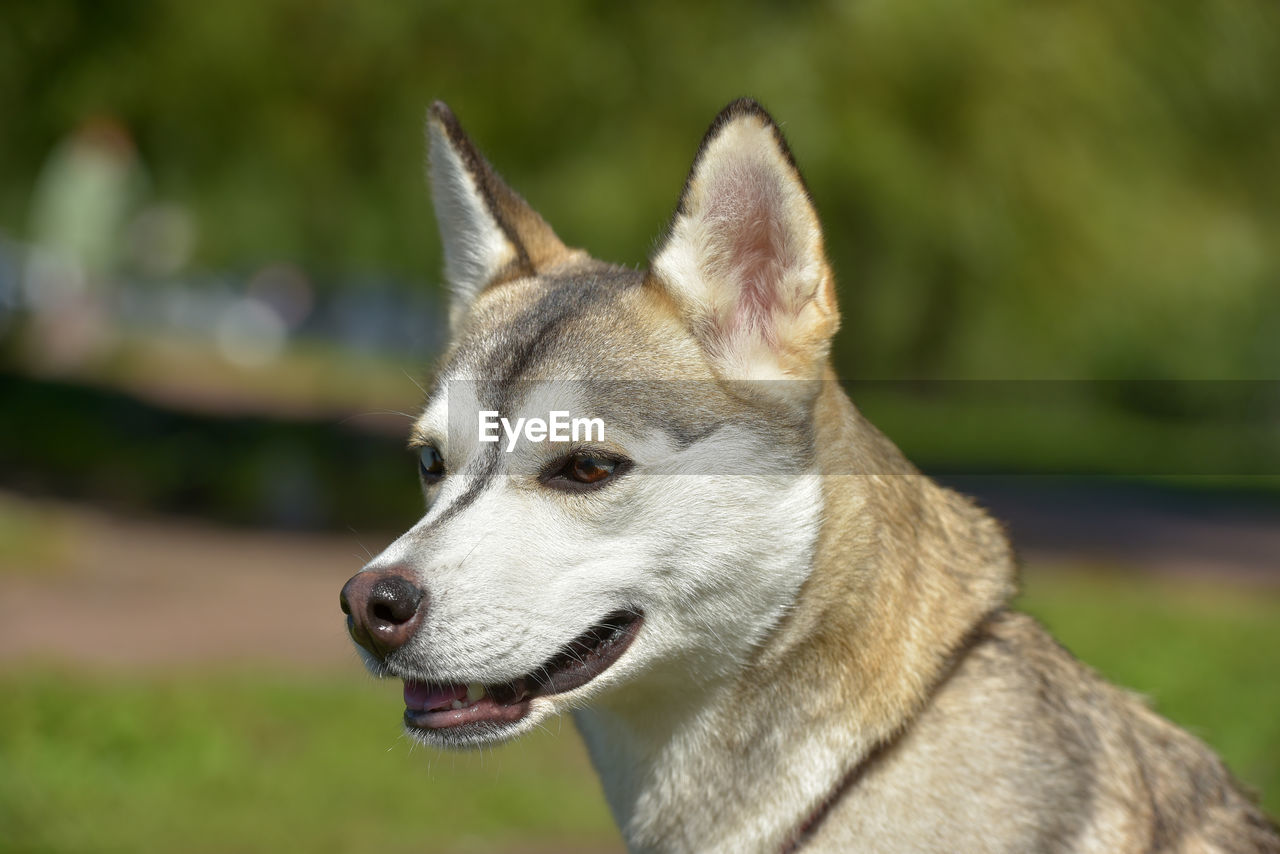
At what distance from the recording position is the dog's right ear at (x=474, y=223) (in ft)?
11.9

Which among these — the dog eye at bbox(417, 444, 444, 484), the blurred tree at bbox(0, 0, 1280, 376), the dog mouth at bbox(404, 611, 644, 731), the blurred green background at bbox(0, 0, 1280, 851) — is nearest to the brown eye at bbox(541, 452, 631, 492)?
the dog mouth at bbox(404, 611, 644, 731)

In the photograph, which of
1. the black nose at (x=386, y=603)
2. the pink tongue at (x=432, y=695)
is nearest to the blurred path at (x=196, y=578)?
the pink tongue at (x=432, y=695)

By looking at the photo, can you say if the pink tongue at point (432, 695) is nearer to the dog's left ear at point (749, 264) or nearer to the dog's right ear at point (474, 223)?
the dog's left ear at point (749, 264)

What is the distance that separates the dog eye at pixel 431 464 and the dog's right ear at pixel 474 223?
0.61m

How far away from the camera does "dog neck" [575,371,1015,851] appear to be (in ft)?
9.78

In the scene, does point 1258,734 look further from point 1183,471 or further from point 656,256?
point 1183,471

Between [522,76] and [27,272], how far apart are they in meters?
6.56

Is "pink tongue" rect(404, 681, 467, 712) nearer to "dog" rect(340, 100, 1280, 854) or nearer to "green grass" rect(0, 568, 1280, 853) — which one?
"dog" rect(340, 100, 1280, 854)

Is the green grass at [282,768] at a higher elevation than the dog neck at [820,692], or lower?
lower

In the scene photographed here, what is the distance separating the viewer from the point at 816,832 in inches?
116

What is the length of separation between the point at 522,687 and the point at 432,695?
7.8 inches

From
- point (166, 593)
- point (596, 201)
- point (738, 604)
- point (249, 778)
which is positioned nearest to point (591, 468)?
point (738, 604)

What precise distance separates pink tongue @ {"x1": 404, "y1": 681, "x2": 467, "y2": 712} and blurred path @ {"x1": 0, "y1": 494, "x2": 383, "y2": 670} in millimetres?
4658

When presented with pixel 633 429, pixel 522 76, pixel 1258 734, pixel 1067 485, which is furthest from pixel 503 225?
pixel 1067 485
